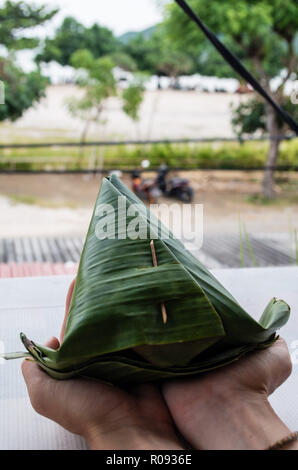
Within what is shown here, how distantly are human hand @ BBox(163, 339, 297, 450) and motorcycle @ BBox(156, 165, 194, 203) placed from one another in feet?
13.6

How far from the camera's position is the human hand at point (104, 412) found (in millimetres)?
290

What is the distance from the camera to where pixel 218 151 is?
5918 mm

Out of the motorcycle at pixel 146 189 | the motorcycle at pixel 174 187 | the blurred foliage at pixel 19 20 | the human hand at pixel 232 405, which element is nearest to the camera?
the human hand at pixel 232 405

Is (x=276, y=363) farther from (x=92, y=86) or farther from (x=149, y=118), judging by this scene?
(x=149, y=118)

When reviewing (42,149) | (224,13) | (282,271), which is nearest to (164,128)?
(42,149)

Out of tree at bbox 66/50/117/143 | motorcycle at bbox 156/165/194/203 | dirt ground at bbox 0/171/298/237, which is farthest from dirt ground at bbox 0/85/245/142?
motorcycle at bbox 156/165/194/203

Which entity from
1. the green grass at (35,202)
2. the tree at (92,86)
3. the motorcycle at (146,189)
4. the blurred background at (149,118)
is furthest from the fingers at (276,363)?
the tree at (92,86)

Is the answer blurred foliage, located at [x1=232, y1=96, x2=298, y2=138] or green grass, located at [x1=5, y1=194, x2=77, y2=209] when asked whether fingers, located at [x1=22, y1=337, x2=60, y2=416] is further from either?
blurred foliage, located at [x1=232, y1=96, x2=298, y2=138]

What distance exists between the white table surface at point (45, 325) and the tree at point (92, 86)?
18.0 ft

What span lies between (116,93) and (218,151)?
1.39m

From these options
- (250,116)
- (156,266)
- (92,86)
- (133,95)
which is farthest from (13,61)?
(156,266)

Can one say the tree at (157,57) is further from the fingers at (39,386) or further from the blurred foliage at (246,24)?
the fingers at (39,386)
